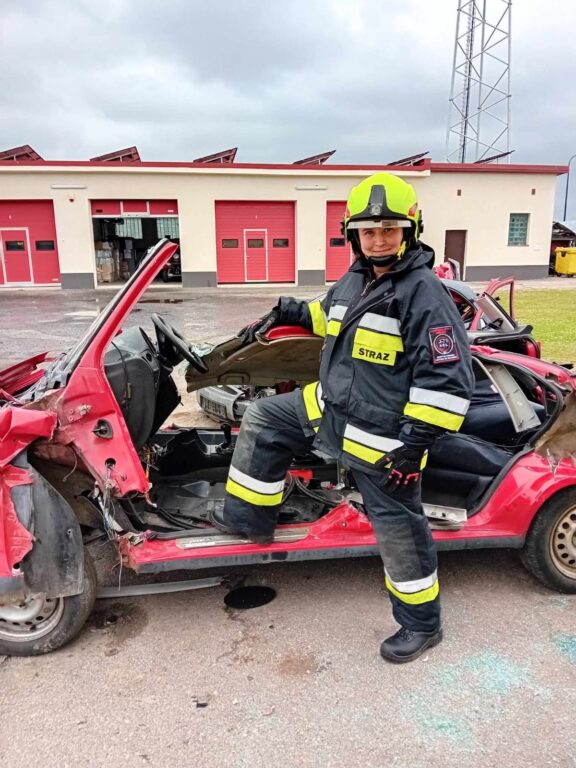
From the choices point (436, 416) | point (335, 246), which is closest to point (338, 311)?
point (436, 416)

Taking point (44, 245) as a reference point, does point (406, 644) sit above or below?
below

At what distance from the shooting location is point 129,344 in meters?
2.90

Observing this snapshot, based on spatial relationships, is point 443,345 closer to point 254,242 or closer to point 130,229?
point 254,242

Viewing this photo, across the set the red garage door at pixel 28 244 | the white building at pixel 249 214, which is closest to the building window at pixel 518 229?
the white building at pixel 249 214

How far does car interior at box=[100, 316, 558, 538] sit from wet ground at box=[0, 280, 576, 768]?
0.43 metres

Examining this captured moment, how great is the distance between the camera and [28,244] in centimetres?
2253

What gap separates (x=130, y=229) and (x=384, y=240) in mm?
28676

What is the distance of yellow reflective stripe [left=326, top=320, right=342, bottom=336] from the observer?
240 centimetres

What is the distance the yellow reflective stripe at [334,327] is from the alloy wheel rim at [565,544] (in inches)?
58.9

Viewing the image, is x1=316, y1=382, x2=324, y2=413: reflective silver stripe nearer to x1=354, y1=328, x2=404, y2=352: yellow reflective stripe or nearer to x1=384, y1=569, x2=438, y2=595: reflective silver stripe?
x1=354, y1=328, x2=404, y2=352: yellow reflective stripe

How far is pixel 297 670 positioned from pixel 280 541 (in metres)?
0.55

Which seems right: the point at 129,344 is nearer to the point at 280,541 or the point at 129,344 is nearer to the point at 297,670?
the point at 280,541

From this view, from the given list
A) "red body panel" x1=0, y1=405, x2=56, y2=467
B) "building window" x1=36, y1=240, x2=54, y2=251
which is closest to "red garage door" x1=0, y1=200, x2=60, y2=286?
"building window" x1=36, y1=240, x2=54, y2=251

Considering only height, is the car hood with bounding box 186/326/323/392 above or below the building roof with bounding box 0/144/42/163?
below
